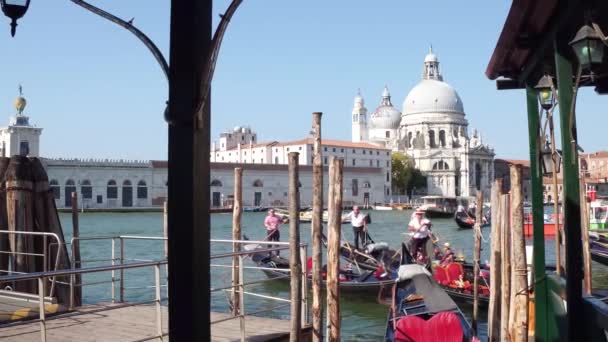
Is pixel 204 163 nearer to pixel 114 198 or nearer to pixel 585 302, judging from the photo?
pixel 585 302

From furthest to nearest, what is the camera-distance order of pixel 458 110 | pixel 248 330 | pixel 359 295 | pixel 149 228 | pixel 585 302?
pixel 458 110, pixel 149 228, pixel 359 295, pixel 248 330, pixel 585 302

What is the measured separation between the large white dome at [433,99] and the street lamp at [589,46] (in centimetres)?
6017

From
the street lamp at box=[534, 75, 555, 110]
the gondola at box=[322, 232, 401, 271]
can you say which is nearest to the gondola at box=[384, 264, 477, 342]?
the street lamp at box=[534, 75, 555, 110]

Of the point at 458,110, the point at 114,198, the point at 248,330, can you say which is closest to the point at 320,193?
the point at 248,330

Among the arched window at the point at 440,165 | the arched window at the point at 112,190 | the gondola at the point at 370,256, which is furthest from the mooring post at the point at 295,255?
the arched window at the point at 440,165

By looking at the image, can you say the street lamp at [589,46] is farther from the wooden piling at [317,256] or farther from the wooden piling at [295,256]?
the wooden piling at [317,256]

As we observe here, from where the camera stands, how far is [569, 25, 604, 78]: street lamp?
7.07 feet

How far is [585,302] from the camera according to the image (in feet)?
7.87

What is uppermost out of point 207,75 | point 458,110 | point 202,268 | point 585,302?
point 458,110

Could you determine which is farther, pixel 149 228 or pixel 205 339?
pixel 149 228

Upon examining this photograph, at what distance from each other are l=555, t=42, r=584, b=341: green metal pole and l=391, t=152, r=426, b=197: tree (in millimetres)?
57260

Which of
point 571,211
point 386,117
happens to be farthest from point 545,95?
point 386,117

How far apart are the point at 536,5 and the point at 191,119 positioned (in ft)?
5.17

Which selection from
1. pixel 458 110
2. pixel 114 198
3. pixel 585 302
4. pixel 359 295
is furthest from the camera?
pixel 458 110
